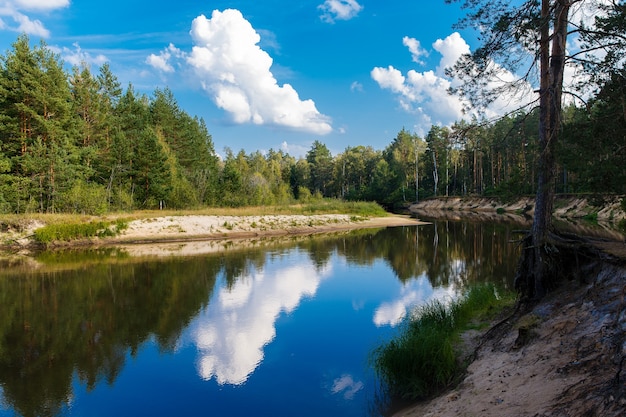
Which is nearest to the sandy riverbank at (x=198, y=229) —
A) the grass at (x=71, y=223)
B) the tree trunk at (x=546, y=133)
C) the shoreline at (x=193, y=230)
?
the shoreline at (x=193, y=230)

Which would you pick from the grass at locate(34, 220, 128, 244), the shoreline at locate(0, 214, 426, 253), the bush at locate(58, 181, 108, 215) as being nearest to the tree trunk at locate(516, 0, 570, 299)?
the shoreline at locate(0, 214, 426, 253)

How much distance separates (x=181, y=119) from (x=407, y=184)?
47665mm

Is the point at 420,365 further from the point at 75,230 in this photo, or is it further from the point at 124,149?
the point at 124,149

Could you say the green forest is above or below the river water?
above

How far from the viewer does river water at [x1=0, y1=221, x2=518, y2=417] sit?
7.84 m

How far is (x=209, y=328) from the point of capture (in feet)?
38.5

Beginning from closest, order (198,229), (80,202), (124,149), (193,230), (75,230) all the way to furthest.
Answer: (75,230), (80,202), (193,230), (198,229), (124,149)

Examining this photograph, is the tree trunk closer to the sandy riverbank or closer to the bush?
the sandy riverbank

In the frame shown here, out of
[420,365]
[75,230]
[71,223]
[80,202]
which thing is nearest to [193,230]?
[75,230]

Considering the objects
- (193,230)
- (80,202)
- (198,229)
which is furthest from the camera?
(198,229)

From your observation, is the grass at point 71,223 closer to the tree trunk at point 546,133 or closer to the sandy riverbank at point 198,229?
the sandy riverbank at point 198,229

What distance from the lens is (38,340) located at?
10.8 m

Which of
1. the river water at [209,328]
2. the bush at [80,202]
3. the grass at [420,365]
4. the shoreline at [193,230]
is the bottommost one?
the river water at [209,328]

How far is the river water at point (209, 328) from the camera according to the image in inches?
309
